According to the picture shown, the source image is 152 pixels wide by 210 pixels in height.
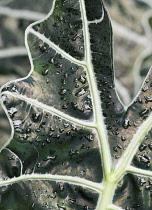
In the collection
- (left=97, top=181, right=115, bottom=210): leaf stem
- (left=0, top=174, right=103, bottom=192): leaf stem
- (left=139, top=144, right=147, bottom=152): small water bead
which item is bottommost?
(left=97, top=181, right=115, bottom=210): leaf stem

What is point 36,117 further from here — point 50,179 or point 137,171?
point 137,171

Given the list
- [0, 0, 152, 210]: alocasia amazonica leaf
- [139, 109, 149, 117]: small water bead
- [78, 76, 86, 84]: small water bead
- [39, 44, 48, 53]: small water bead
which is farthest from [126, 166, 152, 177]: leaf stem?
[39, 44, 48, 53]: small water bead

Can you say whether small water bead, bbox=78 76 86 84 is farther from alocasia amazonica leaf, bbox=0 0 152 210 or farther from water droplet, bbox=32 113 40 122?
water droplet, bbox=32 113 40 122

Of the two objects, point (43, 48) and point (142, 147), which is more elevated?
point (43, 48)

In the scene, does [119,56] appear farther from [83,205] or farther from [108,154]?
[83,205]

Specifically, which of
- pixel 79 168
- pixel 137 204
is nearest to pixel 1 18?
pixel 79 168

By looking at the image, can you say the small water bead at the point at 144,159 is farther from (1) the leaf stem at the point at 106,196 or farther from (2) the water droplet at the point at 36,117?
(2) the water droplet at the point at 36,117

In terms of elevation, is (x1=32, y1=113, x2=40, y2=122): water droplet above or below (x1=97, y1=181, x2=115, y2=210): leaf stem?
above

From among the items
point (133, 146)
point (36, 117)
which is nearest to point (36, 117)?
point (36, 117)
